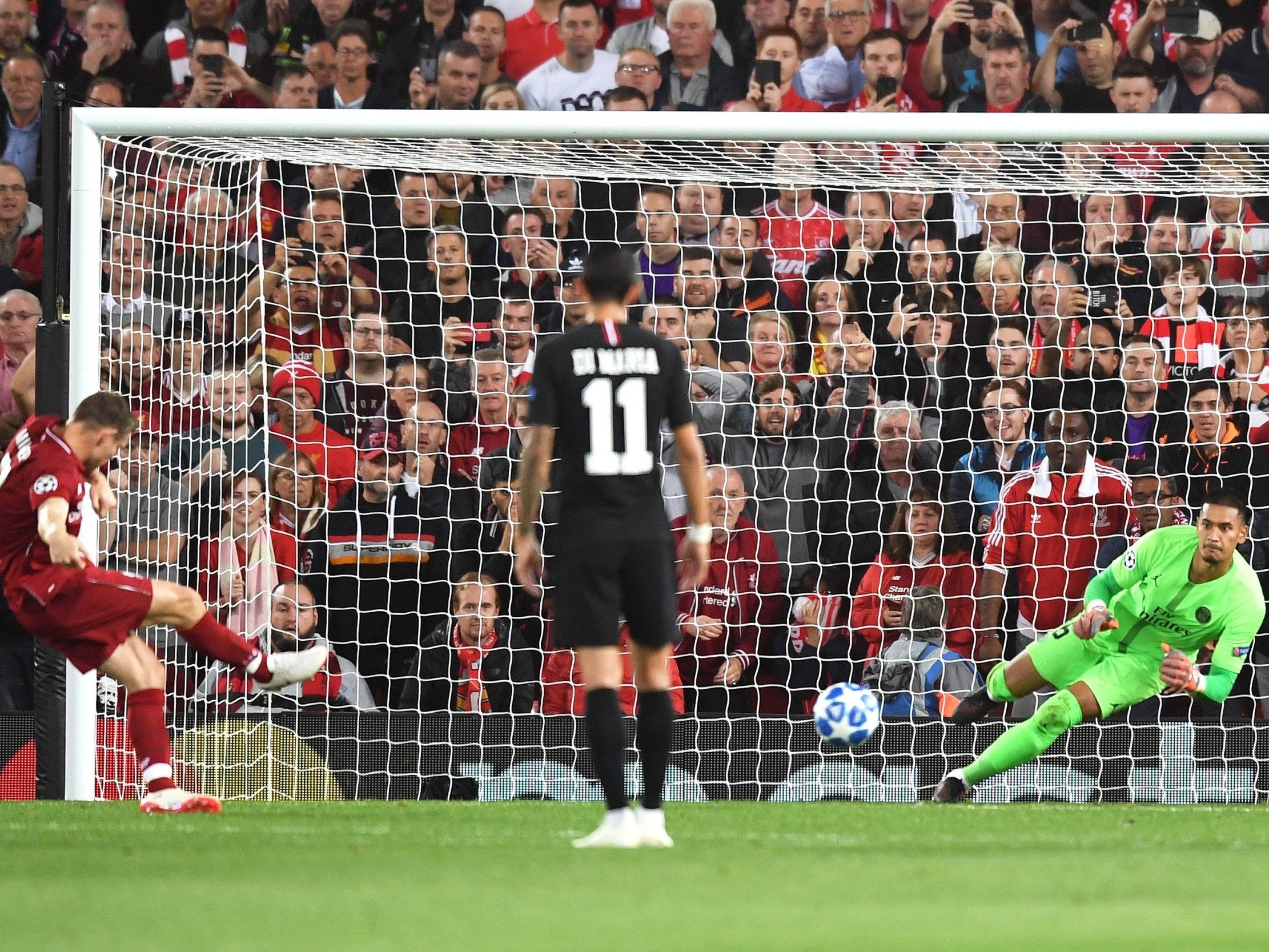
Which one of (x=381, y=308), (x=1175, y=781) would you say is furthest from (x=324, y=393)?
(x=1175, y=781)

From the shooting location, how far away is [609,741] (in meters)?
5.24

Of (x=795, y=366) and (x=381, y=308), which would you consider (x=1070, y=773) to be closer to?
(x=795, y=366)

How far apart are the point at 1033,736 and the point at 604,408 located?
3.34m

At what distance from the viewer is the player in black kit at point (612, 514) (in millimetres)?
5258

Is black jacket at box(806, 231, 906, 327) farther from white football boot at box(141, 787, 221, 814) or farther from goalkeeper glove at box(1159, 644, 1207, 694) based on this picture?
white football boot at box(141, 787, 221, 814)

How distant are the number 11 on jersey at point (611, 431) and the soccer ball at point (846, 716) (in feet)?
6.26

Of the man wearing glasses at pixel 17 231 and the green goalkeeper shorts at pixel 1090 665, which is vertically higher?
the man wearing glasses at pixel 17 231

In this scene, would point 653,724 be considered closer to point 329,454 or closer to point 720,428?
point 720,428

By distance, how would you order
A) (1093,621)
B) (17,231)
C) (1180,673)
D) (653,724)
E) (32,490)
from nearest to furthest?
(653,724), (32,490), (1180,673), (1093,621), (17,231)

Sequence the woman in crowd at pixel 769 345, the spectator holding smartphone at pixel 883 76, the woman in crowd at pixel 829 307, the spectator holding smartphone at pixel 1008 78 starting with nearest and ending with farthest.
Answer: the woman in crowd at pixel 769 345
the woman in crowd at pixel 829 307
the spectator holding smartphone at pixel 1008 78
the spectator holding smartphone at pixel 883 76

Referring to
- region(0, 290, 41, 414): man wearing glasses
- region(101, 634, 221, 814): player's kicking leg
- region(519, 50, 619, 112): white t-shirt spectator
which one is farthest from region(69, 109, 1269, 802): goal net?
region(101, 634, 221, 814): player's kicking leg

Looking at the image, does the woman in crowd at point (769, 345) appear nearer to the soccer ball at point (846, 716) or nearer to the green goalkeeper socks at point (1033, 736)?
the green goalkeeper socks at point (1033, 736)

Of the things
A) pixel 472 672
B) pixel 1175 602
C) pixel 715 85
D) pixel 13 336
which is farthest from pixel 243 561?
pixel 1175 602

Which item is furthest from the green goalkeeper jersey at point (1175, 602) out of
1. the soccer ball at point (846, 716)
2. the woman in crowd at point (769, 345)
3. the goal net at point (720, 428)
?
the woman in crowd at point (769, 345)
